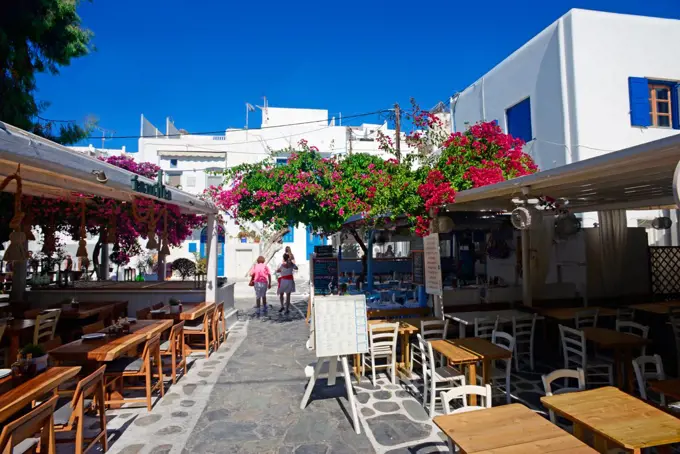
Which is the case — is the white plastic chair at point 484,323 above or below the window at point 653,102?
below

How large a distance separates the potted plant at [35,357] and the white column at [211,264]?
168 inches

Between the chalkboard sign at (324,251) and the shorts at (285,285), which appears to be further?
the shorts at (285,285)

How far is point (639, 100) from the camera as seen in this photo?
10.3 metres

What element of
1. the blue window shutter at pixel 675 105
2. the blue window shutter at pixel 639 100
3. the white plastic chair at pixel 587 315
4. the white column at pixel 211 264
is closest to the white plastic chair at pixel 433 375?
the white plastic chair at pixel 587 315

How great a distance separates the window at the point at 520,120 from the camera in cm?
1188

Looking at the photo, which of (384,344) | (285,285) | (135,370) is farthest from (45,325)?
(285,285)

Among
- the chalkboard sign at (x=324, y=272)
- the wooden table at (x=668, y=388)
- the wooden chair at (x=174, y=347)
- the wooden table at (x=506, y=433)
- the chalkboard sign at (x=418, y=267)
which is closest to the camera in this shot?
the wooden table at (x=506, y=433)

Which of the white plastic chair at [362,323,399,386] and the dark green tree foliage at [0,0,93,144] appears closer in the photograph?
→ the white plastic chair at [362,323,399,386]

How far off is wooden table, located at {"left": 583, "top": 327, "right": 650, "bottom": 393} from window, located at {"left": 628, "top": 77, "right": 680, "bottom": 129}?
8.13 metres

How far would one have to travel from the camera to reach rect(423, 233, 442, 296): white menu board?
228 inches

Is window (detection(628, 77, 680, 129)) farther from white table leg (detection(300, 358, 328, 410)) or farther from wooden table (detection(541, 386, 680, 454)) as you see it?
white table leg (detection(300, 358, 328, 410))

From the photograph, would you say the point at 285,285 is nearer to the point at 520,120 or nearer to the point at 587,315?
the point at 587,315

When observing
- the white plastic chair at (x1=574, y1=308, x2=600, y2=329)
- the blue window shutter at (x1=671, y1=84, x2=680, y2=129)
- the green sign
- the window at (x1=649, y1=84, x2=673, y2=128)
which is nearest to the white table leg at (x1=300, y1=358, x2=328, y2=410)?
the green sign

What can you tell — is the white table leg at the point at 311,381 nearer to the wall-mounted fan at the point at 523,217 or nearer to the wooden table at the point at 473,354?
the wooden table at the point at 473,354
